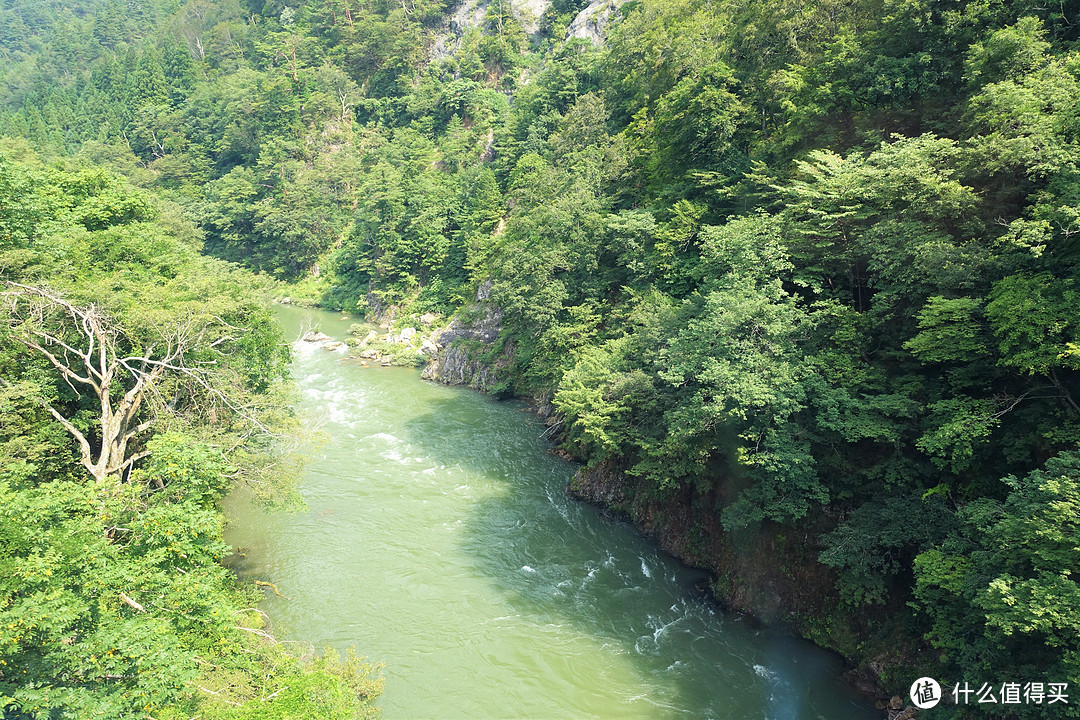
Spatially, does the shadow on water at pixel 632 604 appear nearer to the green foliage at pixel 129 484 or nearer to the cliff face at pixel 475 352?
the green foliage at pixel 129 484

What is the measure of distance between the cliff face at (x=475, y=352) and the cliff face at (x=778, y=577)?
14.4 meters

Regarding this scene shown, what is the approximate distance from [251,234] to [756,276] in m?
57.9

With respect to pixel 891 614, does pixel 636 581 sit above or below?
below

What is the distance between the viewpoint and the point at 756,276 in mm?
15414

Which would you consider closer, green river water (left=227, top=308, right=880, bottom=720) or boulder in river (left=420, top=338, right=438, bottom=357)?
green river water (left=227, top=308, right=880, bottom=720)

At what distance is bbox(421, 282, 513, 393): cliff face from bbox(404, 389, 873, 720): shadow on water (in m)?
8.32

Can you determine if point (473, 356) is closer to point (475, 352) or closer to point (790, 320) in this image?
point (475, 352)

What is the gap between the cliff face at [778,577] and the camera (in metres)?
12.5

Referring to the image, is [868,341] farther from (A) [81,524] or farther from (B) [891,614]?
(A) [81,524]

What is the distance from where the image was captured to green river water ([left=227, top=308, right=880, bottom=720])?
12.6 meters

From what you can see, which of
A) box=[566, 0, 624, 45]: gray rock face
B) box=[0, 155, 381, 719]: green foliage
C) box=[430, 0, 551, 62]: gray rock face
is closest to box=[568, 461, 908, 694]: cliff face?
box=[0, 155, 381, 719]: green foliage

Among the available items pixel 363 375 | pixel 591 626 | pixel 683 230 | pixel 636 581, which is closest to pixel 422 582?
pixel 591 626

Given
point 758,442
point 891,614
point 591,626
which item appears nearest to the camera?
point 891,614

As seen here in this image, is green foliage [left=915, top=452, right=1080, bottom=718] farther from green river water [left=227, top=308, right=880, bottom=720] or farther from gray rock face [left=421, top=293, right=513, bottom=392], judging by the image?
gray rock face [left=421, top=293, right=513, bottom=392]
